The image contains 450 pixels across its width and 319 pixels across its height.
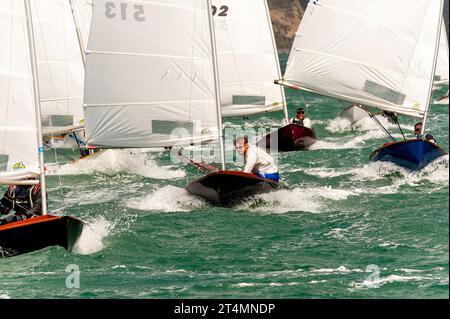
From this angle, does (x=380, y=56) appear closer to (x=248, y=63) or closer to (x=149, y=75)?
(x=149, y=75)

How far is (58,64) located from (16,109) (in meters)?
12.2

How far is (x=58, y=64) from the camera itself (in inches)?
1179

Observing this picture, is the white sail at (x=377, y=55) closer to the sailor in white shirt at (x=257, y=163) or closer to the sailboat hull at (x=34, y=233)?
the sailor in white shirt at (x=257, y=163)

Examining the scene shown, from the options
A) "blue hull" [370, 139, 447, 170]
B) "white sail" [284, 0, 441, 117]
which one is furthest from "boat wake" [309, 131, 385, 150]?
"blue hull" [370, 139, 447, 170]

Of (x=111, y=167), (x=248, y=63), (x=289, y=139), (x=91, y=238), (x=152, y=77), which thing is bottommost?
(x=91, y=238)

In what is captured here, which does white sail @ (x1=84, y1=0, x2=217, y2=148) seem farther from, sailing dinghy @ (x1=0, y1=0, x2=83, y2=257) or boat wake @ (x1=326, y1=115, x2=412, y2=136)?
boat wake @ (x1=326, y1=115, x2=412, y2=136)

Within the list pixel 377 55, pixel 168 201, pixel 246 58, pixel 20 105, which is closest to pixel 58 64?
pixel 246 58

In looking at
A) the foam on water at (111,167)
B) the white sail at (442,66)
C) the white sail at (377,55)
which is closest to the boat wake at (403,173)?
the white sail at (377,55)

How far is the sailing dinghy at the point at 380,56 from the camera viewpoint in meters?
25.6

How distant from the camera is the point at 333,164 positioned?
28375 millimetres

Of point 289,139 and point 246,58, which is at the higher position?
point 246,58

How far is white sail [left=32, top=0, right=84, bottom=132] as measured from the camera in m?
29.6

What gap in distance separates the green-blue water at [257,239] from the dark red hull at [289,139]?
3185 millimetres

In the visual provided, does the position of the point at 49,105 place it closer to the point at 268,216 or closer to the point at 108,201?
the point at 108,201
